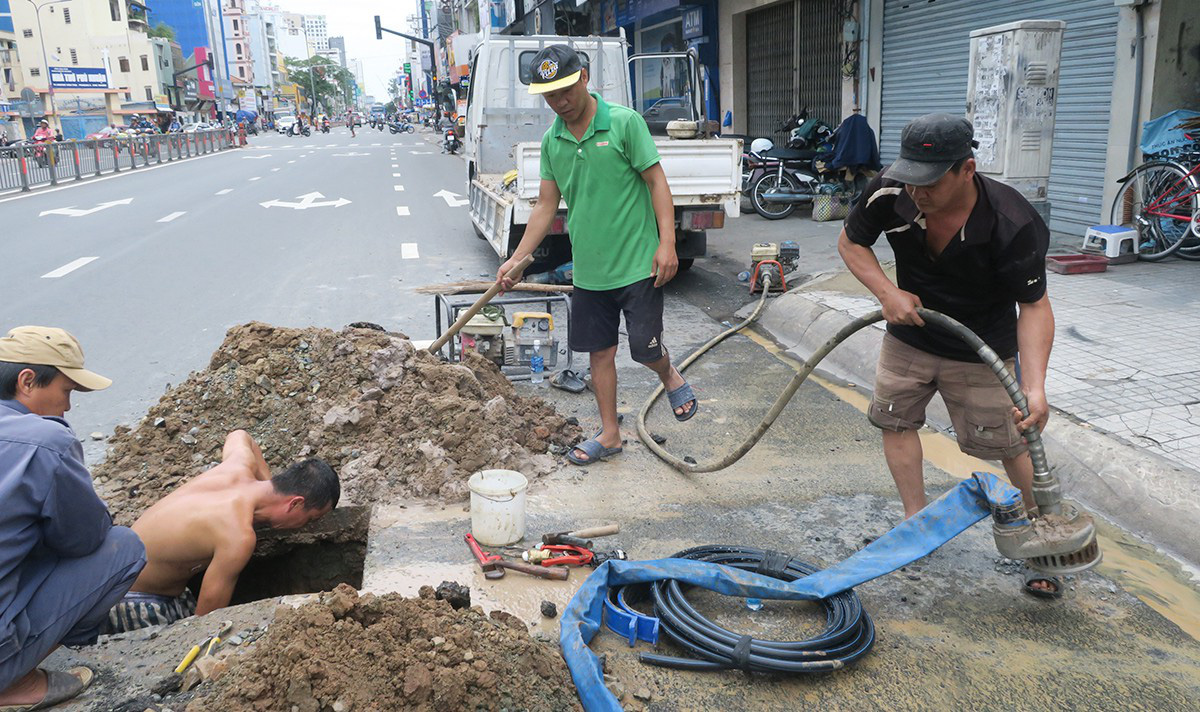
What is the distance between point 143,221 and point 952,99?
1237cm

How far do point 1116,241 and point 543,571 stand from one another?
22.8ft

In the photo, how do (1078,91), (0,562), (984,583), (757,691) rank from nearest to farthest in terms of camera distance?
(0,562) < (757,691) < (984,583) < (1078,91)

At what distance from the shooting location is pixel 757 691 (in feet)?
8.93

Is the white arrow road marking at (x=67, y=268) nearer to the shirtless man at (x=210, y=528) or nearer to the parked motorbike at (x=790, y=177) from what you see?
the shirtless man at (x=210, y=528)

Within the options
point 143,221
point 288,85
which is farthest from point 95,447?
point 288,85

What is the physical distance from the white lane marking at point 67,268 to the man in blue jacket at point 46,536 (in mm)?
7955

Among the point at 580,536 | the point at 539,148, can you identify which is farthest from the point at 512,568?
the point at 539,148

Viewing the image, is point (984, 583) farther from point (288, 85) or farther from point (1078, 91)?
point (288, 85)

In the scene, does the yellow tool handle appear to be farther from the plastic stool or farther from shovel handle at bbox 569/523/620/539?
the plastic stool

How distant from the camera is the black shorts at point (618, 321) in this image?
4.40 meters

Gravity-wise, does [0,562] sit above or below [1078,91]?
below

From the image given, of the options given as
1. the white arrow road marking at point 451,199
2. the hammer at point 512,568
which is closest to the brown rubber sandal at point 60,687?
the hammer at point 512,568

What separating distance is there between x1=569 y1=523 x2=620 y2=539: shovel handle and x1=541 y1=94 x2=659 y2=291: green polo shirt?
128 cm

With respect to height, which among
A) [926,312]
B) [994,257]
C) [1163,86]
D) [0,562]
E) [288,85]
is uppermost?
[288,85]
